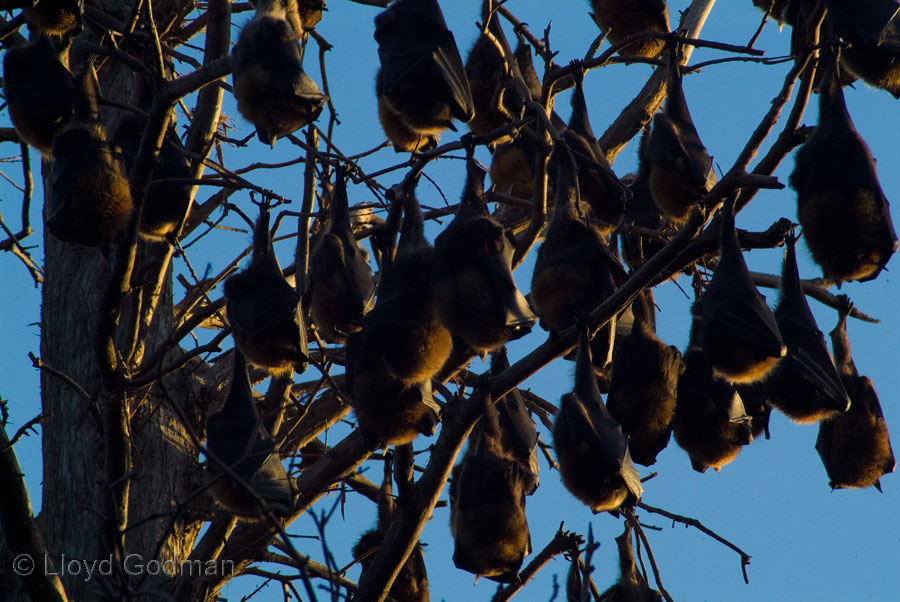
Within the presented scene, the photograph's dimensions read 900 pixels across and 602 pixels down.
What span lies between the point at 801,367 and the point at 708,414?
2.54 feet

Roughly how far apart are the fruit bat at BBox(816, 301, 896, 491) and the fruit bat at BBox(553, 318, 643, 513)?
1.75 metres

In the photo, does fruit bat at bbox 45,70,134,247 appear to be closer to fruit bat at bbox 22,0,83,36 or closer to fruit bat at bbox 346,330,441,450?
fruit bat at bbox 22,0,83,36

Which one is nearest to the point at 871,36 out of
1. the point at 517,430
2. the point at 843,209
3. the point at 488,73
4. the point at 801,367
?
the point at 843,209

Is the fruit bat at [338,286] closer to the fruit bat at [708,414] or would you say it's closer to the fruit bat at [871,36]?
the fruit bat at [708,414]

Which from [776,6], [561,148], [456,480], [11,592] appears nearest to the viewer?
[11,592]

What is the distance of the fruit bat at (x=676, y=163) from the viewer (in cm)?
630

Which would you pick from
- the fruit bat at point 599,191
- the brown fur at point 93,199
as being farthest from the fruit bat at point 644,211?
the brown fur at point 93,199

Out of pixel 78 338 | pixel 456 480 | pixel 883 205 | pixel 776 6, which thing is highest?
pixel 776 6

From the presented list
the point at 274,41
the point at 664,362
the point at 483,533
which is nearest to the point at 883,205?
the point at 664,362

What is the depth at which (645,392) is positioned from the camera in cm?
621

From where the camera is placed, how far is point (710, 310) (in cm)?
566

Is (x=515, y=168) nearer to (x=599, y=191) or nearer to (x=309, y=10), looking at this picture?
(x=599, y=191)

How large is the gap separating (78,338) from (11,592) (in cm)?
312

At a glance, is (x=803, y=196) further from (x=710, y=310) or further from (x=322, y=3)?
(x=322, y=3)
